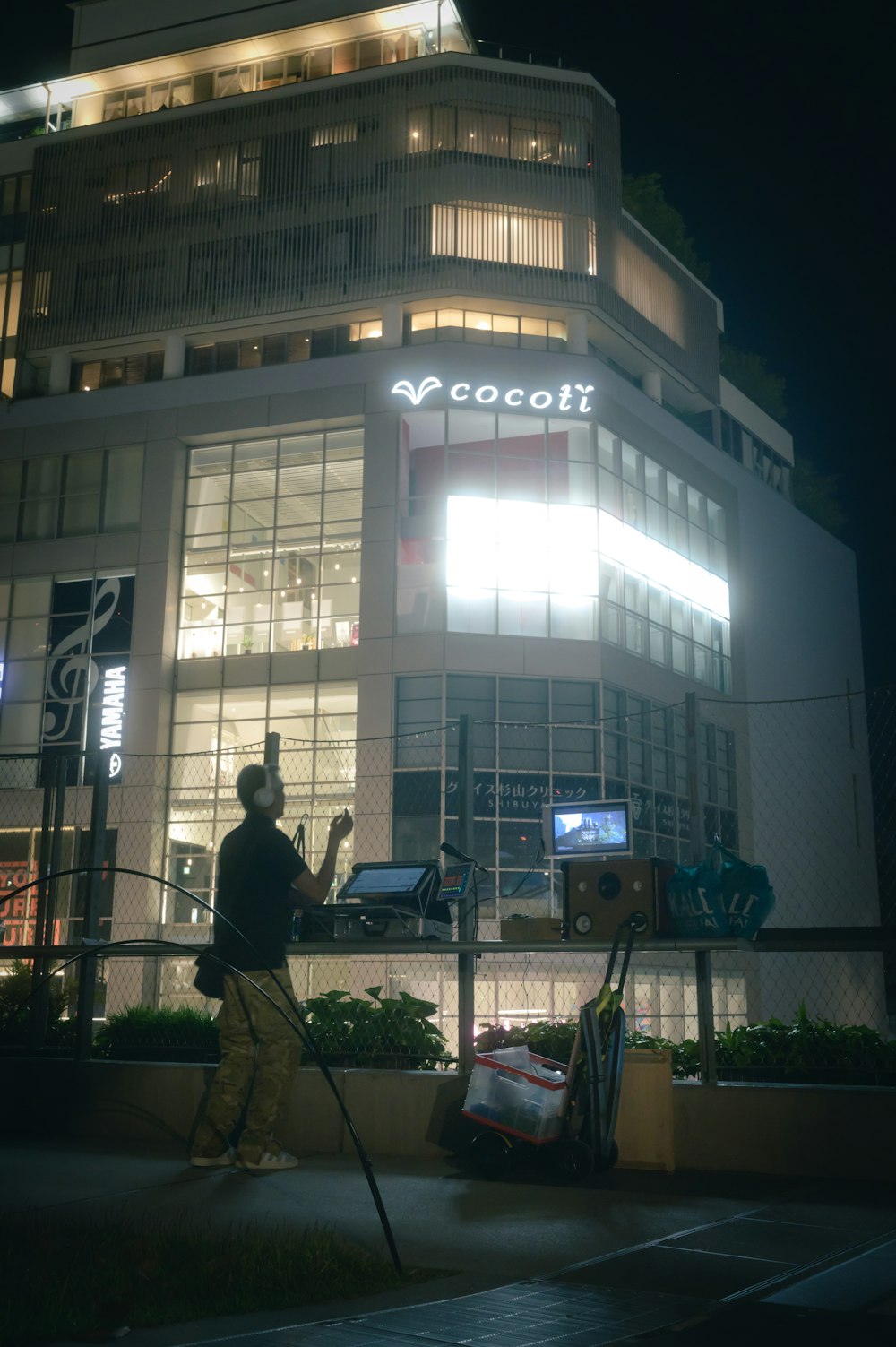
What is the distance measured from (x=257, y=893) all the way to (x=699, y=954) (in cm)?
265

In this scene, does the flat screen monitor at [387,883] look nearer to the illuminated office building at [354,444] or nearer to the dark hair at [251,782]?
the dark hair at [251,782]

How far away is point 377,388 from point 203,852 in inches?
462

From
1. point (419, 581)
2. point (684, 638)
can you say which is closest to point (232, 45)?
point (419, 581)

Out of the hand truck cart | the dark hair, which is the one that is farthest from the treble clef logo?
the hand truck cart

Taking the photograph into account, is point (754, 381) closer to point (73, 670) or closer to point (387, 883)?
point (73, 670)

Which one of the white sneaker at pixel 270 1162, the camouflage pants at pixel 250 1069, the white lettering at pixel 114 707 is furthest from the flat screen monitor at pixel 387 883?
the white lettering at pixel 114 707

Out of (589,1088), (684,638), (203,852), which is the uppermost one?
(684,638)

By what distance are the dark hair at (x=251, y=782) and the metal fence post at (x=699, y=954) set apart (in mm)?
2553

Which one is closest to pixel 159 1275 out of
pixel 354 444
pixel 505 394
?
pixel 505 394

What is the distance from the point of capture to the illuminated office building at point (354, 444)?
28406 millimetres

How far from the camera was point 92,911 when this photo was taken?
921 cm

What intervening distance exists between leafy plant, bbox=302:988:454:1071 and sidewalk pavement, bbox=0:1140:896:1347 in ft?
3.29

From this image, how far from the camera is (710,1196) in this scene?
6230mm

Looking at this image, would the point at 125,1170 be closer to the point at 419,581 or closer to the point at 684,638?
the point at 419,581
